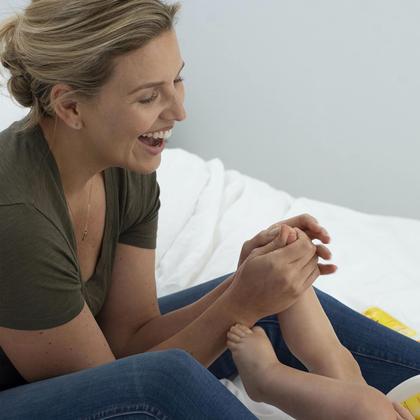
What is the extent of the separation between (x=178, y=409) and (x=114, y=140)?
0.38 metres

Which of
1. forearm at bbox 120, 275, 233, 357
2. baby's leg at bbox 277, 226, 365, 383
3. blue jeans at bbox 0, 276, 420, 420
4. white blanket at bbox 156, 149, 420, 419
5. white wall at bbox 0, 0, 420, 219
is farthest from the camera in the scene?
white wall at bbox 0, 0, 420, 219

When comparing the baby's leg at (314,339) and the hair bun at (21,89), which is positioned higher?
the hair bun at (21,89)

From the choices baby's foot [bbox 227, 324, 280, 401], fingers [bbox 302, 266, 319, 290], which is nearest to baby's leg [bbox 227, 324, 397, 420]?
baby's foot [bbox 227, 324, 280, 401]

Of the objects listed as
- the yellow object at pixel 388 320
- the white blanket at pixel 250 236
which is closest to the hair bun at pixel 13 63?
the white blanket at pixel 250 236

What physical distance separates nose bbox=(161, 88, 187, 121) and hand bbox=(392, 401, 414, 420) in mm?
504

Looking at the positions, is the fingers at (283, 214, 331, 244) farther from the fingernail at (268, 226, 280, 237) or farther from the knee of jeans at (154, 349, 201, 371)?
the knee of jeans at (154, 349, 201, 371)

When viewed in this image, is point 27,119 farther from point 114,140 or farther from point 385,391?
point 385,391

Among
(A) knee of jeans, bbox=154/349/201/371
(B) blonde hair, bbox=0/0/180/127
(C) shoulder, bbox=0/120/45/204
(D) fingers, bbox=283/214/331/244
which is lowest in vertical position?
(A) knee of jeans, bbox=154/349/201/371

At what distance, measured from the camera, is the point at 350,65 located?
246 cm

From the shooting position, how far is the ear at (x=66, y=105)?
3.48ft

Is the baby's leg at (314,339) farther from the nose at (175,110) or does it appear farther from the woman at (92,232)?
the nose at (175,110)

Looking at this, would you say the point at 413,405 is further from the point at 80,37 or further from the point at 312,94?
the point at 312,94

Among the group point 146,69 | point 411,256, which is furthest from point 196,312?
point 411,256

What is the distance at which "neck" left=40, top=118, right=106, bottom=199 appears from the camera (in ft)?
3.66
